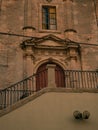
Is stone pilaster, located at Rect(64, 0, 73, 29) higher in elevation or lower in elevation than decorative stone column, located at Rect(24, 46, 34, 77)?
higher

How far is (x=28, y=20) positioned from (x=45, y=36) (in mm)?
1527

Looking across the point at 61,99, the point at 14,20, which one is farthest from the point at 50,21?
the point at 61,99

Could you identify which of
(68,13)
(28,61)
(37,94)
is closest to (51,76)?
(37,94)

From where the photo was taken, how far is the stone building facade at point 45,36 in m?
17.7

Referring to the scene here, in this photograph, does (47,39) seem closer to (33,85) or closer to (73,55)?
(73,55)

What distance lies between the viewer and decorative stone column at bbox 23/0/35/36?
18656 mm

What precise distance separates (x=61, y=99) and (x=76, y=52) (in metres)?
5.79

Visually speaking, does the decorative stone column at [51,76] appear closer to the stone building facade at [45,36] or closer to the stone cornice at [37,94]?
the stone cornice at [37,94]

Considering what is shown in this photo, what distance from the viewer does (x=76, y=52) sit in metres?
18.3

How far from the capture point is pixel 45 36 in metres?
18.4

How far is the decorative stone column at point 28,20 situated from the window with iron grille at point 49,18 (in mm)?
874

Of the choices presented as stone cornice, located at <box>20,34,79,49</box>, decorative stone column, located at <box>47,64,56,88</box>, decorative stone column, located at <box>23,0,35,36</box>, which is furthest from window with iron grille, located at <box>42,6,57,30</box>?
decorative stone column, located at <box>47,64,56,88</box>

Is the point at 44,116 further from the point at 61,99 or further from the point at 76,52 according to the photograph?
the point at 76,52

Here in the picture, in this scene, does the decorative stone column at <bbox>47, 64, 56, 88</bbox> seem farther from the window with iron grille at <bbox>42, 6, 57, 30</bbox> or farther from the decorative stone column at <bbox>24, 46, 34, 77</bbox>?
the window with iron grille at <bbox>42, 6, 57, 30</bbox>
